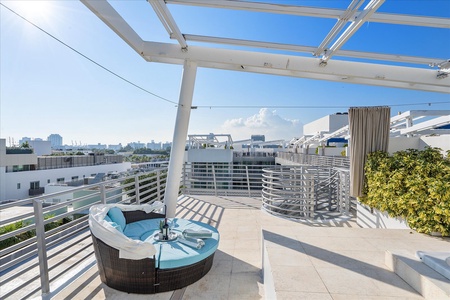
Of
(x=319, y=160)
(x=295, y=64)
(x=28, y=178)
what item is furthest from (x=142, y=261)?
(x=28, y=178)

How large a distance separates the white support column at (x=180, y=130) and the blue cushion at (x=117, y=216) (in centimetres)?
141

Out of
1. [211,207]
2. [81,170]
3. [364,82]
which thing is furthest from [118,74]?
[81,170]

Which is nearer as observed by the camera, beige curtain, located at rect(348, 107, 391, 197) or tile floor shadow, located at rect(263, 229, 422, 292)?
tile floor shadow, located at rect(263, 229, 422, 292)

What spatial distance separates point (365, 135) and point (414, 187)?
1.41 meters

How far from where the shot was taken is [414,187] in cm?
328

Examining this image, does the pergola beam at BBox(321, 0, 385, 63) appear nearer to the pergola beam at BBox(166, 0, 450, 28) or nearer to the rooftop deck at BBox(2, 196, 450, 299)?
the pergola beam at BBox(166, 0, 450, 28)

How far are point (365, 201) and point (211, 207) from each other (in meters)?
3.61

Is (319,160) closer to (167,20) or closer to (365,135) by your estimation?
(365,135)

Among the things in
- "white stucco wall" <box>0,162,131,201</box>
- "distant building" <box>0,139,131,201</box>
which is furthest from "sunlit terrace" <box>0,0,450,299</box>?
"white stucco wall" <box>0,162,131,201</box>

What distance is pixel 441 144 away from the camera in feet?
19.7

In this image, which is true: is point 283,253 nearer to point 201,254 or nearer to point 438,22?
point 201,254

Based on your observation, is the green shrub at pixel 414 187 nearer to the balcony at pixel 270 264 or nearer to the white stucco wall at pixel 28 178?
the balcony at pixel 270 264

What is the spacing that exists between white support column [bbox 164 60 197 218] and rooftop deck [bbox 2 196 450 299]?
59.4 inches

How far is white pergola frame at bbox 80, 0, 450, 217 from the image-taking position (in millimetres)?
3188
